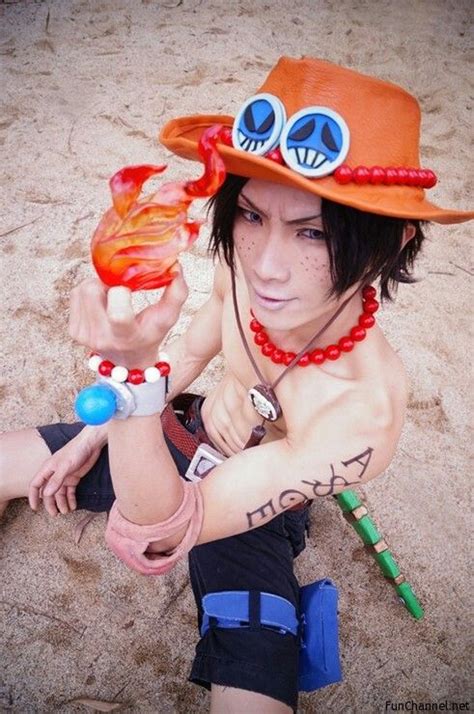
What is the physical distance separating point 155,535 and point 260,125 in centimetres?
85

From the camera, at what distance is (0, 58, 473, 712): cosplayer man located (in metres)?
1.05

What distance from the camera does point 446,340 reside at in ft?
9.48

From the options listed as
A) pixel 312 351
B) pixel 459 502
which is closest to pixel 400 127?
pixel 312 351

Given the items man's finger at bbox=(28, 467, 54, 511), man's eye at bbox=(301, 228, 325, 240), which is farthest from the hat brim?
man's finger at bbox=(28, 467, 54, 511)

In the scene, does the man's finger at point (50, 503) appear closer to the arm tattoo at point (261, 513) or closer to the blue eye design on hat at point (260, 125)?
the arm tattoo at point (261, 513)

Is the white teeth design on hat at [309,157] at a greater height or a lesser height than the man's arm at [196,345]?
greater

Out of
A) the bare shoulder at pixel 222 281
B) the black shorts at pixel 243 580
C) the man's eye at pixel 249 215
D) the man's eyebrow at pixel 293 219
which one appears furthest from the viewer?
the bare shoulder at pixel 222 281

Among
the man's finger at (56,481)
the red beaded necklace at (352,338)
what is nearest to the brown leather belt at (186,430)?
the man's finger at (56,481)

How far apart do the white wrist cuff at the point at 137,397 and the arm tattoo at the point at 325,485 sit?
439mm

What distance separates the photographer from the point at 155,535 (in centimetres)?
120

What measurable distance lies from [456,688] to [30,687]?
4.67 feet

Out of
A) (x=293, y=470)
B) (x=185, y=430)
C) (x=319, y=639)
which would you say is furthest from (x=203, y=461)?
(x=319, y=639)

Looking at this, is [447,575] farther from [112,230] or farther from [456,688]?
[112,230]

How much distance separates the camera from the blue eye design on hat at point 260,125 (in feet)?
3.51
